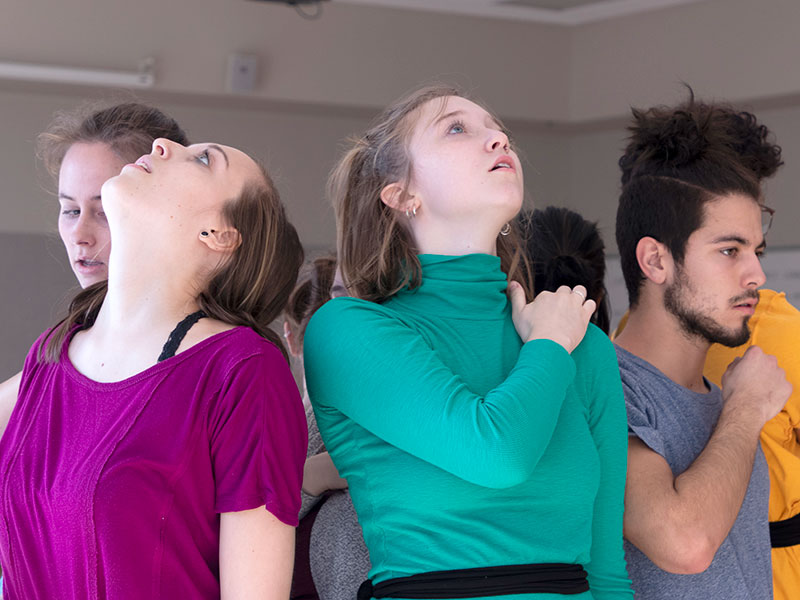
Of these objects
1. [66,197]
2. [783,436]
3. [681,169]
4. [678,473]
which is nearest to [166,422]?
[66,197]

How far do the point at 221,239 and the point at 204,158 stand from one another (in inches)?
5.2

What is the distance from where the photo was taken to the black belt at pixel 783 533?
5.93 feet

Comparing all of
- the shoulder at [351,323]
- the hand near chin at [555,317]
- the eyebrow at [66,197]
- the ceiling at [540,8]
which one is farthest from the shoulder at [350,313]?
the ceiling at [540,8]

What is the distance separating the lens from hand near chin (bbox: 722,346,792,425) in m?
1.67

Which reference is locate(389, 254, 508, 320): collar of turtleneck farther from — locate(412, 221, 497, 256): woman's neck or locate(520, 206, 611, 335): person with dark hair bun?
locate(520, 206, 611, 335): person with dark hair bun

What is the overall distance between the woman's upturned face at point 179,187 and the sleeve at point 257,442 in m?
0.25

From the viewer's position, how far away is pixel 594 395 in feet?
4.76

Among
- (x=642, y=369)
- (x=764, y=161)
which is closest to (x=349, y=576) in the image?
(x=642, y=369)

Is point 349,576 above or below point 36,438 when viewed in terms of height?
below

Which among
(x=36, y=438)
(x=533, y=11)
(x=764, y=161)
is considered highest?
(x=533, y=11)

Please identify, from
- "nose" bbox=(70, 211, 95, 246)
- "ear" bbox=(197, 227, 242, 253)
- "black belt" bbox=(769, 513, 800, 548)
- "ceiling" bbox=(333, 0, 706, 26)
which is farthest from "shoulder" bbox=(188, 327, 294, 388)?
"ceiling" bbox=(333, 0, 706, 26)

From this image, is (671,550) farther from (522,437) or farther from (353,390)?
(353,390)

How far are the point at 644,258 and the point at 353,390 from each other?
2.58 ft

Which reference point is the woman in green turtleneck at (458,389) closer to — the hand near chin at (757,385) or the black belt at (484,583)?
the black belt at (484,583)
